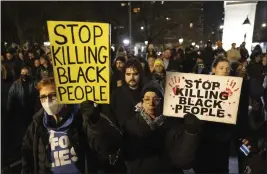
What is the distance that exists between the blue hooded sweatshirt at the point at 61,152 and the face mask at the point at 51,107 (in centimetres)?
14

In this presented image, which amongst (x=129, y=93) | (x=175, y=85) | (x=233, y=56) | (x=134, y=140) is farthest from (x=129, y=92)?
(x=233, y=56)

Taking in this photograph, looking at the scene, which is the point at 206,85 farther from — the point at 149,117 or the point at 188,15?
the point at 188,15

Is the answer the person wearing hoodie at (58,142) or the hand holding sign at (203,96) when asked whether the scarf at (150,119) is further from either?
the person wearing hoodie at (58,142)

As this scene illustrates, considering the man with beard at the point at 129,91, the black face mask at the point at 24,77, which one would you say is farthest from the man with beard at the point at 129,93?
the black face mask at the point at 24,77

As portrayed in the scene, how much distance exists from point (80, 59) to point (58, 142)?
76cm

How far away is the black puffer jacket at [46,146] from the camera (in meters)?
2.72

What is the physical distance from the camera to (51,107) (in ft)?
9.18

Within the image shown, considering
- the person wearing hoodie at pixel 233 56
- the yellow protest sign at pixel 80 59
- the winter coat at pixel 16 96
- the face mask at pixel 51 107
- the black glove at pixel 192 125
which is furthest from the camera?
the person wearing hoodie at pixel 233 56

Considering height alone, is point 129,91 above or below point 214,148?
above

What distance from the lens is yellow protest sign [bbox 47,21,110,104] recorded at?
2.91m

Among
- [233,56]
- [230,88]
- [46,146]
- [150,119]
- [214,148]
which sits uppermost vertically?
[233,56]

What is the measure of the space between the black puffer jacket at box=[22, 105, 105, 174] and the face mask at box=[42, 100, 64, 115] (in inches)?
3.0

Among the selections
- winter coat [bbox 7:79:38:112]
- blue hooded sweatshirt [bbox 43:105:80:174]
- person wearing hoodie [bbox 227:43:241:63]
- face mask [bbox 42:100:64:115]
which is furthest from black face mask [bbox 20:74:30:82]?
person wearing hoodie [bbox 227:43:241:63]

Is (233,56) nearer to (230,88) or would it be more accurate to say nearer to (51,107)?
(230,88)
